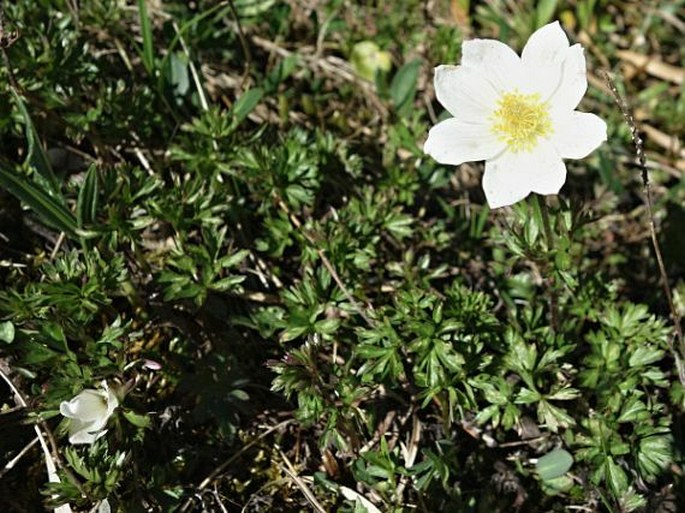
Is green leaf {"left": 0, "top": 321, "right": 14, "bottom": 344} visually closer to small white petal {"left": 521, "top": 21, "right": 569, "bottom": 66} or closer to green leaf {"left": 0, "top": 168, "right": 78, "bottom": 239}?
green leaf {"left": 0, "top": 168, "right": 78, "bottom": 239}

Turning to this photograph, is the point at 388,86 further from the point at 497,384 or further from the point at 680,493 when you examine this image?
the point at 680,493

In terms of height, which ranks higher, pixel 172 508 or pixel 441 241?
pixel 441 241

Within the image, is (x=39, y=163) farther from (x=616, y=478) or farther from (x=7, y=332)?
(x=616, y=478)

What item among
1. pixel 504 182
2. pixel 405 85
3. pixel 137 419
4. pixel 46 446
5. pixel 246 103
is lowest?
pixel 46 446

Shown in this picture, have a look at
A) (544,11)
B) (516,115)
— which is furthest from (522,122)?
(544,11)

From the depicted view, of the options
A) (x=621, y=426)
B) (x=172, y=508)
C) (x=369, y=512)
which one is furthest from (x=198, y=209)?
(x=621, y=426)

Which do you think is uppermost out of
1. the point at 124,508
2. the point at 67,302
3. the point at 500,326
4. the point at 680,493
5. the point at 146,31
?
the point at 146,31
